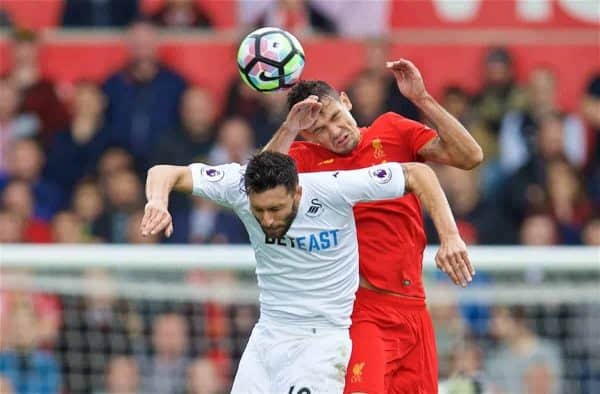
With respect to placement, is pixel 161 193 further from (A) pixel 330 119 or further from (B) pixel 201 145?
(B) pixel 201 145

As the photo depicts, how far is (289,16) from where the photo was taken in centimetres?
1576

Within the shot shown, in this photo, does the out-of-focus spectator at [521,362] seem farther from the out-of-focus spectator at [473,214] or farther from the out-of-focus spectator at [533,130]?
the out-of-focus spectator at [533,130]

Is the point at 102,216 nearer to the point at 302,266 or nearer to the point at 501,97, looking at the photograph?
the point at 501,97

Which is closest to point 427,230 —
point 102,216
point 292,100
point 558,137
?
point 558,137

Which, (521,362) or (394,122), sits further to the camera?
(521,362)

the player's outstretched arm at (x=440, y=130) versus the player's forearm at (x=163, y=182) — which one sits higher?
the player's outstretched arm at (x=440, y=130)

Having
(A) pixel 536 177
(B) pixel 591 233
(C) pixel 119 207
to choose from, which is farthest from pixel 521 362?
(C) pixel 119 207

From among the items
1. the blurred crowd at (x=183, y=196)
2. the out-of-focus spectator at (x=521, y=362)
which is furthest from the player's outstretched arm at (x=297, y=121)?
the out-of-focus spectator at (x=521, y=362)

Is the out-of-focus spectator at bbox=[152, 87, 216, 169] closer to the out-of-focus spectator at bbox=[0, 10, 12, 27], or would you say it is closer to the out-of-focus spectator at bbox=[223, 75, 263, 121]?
the out-of-focus spectator at bbox=[223, 75, 263, 121]

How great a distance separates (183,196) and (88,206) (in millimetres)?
833

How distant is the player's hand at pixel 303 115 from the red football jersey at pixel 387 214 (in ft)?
1.04

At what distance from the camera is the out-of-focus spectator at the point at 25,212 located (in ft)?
47.2

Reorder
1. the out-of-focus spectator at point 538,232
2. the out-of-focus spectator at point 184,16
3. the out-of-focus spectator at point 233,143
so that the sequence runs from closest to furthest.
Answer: the out-of-focus spectator at point 538,232, the out-of-focus spectator at point 233,143, the out-of-focus spectator at point 184,16

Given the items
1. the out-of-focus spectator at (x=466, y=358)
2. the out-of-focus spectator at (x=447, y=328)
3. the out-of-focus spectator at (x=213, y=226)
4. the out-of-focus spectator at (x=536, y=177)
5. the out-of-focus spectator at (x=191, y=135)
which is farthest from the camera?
the out-of-focus spectator at (x=191, y=135)
